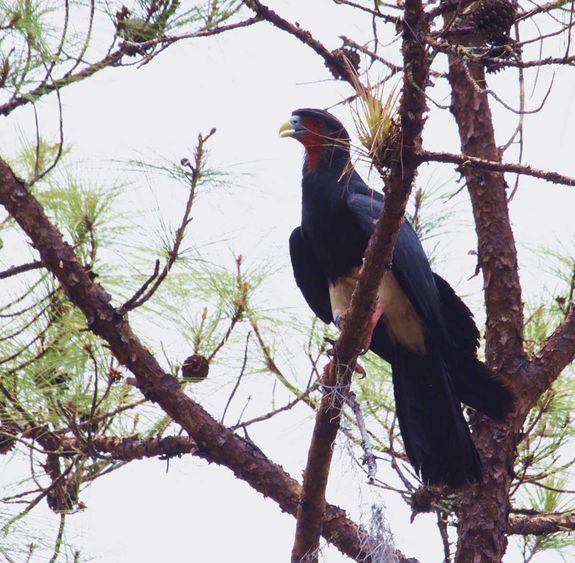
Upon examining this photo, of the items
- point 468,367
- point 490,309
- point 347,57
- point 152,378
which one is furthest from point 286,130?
point 152,378

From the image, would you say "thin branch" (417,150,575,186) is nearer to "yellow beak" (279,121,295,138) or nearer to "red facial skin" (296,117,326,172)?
"red facial skin" (296,117,326,172)

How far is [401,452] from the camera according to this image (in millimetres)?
3230

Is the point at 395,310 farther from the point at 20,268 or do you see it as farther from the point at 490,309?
the point at 20,268

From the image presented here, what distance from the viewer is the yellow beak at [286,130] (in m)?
3.60

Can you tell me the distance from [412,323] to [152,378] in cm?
104

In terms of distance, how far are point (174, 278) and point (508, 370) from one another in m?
1.10

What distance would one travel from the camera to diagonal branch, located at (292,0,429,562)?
2.12m

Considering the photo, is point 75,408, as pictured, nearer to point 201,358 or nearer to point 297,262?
point 201,358

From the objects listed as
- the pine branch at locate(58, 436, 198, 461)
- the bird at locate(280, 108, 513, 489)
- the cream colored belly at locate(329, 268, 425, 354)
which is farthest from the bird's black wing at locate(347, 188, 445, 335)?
the pine branch at locate(58, 436, 198, 461)

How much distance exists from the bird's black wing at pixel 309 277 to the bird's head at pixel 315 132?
0.29 metres

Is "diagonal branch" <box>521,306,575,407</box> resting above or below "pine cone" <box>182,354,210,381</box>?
above

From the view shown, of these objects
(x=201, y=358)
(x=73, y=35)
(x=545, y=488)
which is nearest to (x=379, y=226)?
(x=201, y=358)

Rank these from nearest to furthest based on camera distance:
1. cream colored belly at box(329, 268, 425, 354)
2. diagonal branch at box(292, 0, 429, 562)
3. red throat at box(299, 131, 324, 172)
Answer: diagonal branch at box(292, 0, 429, 562)
cream colored belly at box(329, 268, 425, 354)
red throat at box(299, 131, 324, 172)

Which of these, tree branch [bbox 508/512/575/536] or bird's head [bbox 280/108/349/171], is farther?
bird's head [bbox 280/108/349/171]
